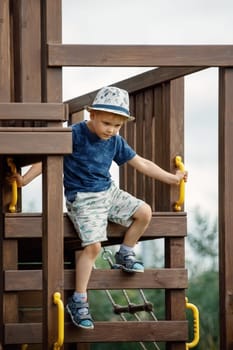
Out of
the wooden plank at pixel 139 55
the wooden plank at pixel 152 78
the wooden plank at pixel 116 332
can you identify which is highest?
the wooden plank at pixel 139 55

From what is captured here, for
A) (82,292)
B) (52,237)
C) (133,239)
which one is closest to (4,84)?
(52,237)

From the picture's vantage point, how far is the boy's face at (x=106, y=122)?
25.5 feet

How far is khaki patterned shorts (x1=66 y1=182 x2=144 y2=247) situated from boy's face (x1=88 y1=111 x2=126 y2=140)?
1.23 ft

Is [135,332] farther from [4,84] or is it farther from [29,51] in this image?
[29,51]

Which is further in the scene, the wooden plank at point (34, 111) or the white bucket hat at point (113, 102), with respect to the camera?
the white bucket hat at point (113, 102)

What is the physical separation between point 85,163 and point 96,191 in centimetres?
18

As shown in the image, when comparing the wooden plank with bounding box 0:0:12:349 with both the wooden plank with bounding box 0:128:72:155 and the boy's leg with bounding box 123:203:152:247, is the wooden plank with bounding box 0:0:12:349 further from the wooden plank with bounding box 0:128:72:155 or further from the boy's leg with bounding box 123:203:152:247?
the boy's leg with bounding box 123:203:152:247

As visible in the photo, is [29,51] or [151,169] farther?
[151,169]

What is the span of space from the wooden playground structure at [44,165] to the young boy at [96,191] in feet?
0.34

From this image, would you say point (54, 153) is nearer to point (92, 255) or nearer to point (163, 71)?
point (92, 255)

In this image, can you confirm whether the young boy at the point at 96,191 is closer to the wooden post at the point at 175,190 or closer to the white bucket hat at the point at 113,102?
the white bucket hat at the point at 113,102

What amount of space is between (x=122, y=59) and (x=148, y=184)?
42.2 inches

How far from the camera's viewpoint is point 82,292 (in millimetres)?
7879

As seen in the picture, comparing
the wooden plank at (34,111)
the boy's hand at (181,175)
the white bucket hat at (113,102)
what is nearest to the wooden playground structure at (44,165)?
the wooden plank at (34,111)
